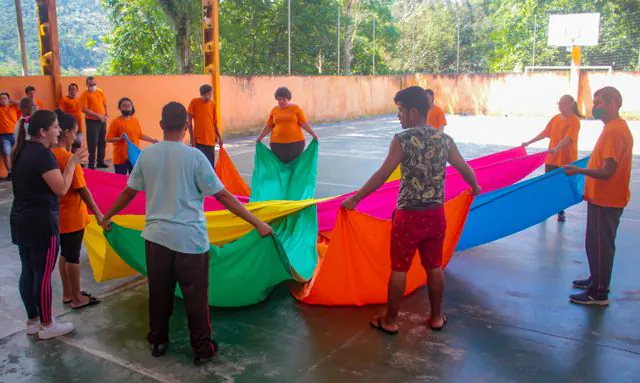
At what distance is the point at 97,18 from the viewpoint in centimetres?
1914

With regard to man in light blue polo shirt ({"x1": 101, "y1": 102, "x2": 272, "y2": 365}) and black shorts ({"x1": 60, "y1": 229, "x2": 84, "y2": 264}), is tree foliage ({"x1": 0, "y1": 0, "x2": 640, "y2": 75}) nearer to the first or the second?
black shorts ({"x1": 60, "y1": 229, "x2": 84, "y2": 264})

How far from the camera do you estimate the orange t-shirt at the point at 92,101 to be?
9.96 m

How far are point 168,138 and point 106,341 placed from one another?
135 cm

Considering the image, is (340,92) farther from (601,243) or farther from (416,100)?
(416,100)

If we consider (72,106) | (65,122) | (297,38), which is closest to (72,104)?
(72,106)

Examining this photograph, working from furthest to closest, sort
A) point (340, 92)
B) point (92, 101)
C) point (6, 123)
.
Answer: point (340, 92) → point (92, 101) → point (6, 123)

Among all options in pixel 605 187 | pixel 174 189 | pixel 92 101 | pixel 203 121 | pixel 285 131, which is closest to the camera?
pixel 174 189

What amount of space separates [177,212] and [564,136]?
14.2ft

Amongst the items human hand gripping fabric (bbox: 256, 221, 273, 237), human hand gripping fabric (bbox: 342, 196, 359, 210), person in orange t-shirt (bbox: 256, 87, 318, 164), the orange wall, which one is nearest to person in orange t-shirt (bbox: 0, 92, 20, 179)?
the orange wall

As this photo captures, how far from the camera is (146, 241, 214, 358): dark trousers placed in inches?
118

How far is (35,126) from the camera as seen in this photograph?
3.21 m

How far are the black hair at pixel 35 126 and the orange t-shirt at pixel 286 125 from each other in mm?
3825

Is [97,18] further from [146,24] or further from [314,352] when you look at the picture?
[314,352]

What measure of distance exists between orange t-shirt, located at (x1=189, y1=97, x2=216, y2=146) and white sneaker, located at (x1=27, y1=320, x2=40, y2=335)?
414cm
